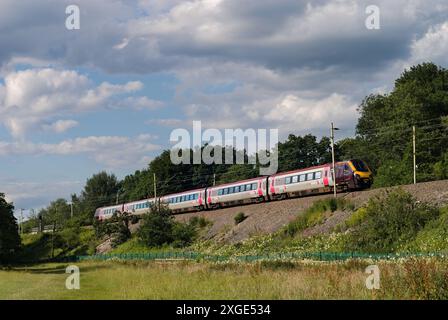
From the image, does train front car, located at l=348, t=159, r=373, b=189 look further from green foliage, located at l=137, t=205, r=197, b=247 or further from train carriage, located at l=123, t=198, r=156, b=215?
train carriage, located at l=123, t=198, r=156, b=215

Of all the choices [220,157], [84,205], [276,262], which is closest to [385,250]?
[276,262]

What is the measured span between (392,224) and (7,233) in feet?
117

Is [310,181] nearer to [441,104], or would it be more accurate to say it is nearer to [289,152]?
[441,104]

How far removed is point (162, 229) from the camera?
212 ft

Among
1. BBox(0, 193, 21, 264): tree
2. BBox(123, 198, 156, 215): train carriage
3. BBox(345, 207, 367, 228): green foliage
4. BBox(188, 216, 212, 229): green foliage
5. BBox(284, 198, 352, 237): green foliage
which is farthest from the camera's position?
BBox(123, 198, 156, 215): train carriage

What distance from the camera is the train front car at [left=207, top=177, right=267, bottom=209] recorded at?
62188 millimetres

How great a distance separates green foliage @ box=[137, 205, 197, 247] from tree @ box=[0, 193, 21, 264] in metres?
12.8

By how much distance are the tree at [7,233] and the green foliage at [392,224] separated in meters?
32.2

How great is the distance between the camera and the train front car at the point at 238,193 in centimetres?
6219

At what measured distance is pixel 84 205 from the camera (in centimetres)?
16900

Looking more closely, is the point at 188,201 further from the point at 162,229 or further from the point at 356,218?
the point at 356,218

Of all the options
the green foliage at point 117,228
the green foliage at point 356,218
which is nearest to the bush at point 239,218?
the green foliage at point 356,218

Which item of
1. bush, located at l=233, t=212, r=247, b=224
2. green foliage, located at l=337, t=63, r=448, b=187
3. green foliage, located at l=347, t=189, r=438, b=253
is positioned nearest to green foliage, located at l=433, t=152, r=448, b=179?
green foliage, located at l=337, t=63, r=448, b=187

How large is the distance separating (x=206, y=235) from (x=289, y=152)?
52205 mm
